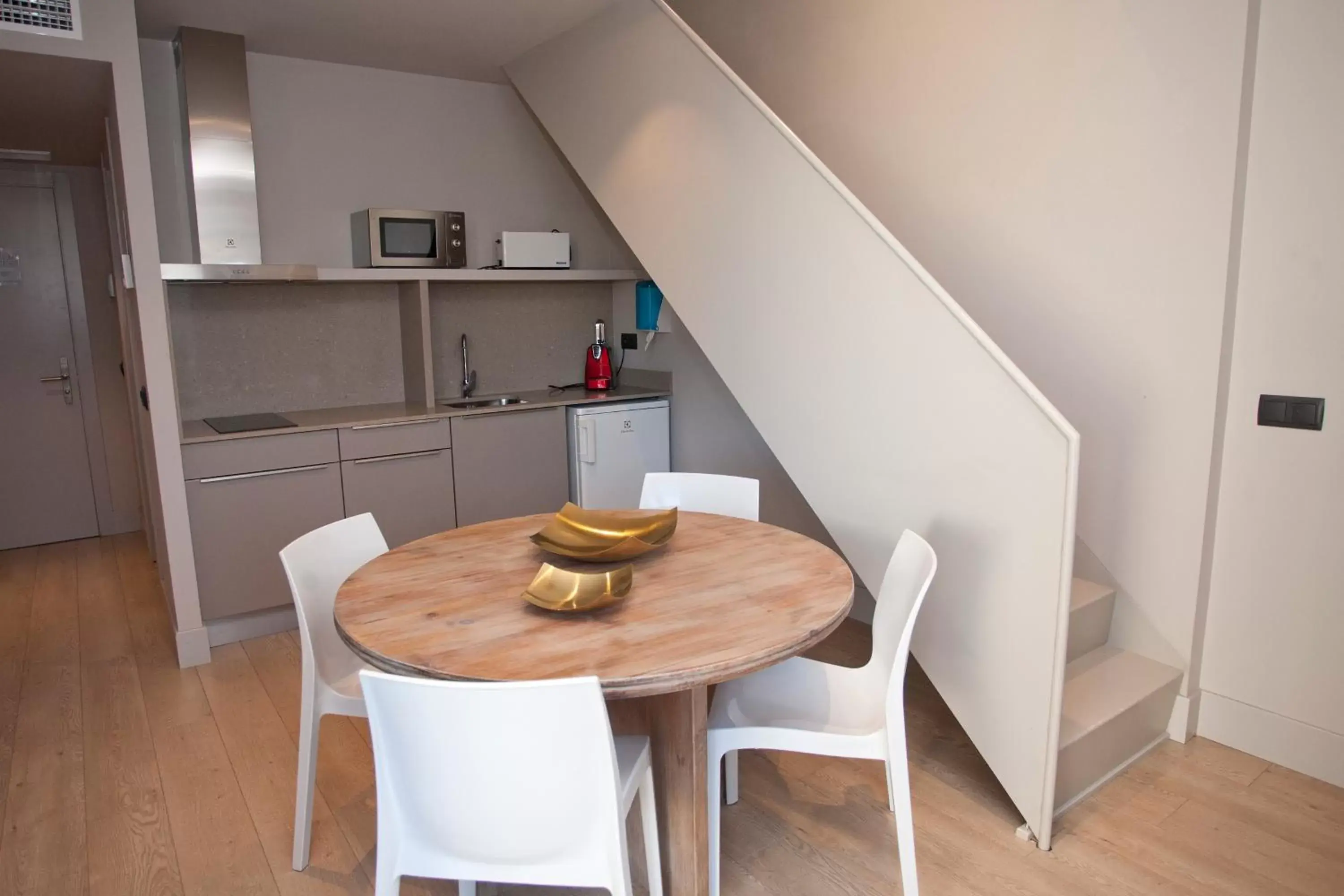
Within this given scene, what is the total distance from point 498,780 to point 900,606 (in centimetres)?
102

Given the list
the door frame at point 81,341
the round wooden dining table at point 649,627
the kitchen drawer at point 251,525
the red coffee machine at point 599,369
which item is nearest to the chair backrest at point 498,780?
the round wooden dining table at point 649,627

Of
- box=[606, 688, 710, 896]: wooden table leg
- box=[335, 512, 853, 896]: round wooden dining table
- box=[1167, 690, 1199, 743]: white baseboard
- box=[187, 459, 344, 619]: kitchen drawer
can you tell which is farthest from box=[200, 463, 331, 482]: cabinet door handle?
box=[1167, 690, 1199, 743]: white baseboard

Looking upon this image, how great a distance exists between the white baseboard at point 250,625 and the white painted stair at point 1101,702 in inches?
118

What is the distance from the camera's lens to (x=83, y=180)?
500cm

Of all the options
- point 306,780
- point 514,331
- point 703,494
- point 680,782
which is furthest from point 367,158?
point 680,782

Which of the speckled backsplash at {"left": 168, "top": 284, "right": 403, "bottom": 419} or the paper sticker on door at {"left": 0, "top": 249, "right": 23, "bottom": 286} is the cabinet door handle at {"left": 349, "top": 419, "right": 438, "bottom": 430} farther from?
the paper sticker on door at {"left": 0, "top": 249, "right": 23, "bottom": 286}

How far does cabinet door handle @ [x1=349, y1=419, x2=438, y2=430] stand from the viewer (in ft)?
12.0

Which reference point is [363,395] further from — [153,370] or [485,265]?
[153,370]

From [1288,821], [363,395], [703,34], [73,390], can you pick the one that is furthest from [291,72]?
[1288,821]

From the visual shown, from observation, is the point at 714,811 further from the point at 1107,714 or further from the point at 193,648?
the point at 193,648

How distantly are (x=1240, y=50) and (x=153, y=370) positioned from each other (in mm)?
3696

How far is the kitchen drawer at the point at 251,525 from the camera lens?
334cm

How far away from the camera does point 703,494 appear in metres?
2.72

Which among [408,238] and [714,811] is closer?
[714,811]
